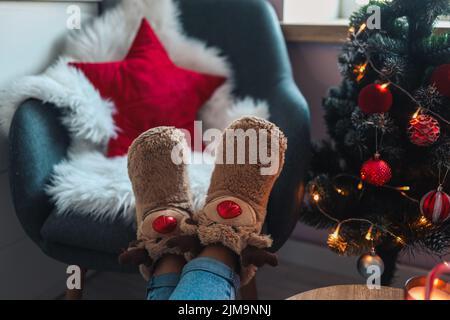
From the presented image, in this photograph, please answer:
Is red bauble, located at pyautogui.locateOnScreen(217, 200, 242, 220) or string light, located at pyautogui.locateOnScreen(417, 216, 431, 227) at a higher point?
red bauble, located at pyautogui.locateOnScreen(217, 200, 242, 220)

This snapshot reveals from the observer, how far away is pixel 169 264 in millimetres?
735

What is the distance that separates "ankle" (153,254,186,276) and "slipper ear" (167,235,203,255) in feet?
0.07

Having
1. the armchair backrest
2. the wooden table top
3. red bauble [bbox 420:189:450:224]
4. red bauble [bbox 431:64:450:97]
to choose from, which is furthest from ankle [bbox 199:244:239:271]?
the armchair backrest

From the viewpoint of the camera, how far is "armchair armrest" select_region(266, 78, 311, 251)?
94 centimetres

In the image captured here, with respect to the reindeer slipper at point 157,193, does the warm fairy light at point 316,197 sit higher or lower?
lower

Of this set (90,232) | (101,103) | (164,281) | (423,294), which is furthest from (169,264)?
(101,103)

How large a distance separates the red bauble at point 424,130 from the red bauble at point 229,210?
0.34 metres

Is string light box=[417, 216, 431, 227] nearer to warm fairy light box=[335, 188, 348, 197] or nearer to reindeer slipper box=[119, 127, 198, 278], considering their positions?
warm fairy light box=[335, 188, 348, 197]

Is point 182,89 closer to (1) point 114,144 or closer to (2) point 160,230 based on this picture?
(1) point 114,144

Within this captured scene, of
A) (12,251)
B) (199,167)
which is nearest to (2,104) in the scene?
(12,251)

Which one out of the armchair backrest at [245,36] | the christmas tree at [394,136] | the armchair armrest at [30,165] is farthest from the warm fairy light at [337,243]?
the armchair armrest at [30,165]

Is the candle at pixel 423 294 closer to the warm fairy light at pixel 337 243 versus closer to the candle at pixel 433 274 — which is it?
the candle at pixel 433 274

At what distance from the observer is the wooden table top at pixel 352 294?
25.2 inches

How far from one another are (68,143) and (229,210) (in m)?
0.57
